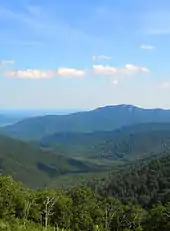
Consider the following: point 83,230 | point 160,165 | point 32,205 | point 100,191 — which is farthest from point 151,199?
point 32,205

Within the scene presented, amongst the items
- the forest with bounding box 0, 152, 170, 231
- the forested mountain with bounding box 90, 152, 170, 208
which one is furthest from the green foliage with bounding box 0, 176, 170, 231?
the forested mountain with bounding box 90, 152, 170, 208

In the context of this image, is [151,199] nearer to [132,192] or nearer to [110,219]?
[132,192]

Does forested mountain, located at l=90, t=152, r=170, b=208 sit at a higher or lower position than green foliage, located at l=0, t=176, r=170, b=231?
lower

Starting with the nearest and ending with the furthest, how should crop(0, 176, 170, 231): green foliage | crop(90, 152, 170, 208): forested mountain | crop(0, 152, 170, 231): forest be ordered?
crop(0, 152, 170, 231): forest < crop(0, 176, 170, 231): green foliage < crop(90, 152, 170, 208): forested mountain

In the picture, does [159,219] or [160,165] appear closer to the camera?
[159,219]

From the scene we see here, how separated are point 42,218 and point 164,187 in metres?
55.0

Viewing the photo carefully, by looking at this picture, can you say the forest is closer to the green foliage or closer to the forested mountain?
the green foliage

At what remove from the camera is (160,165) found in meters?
112

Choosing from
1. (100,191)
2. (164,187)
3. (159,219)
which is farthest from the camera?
(100,191)

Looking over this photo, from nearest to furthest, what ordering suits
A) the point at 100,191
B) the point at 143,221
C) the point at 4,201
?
the point at 4,201, the point at 143,221, the point at 100,191

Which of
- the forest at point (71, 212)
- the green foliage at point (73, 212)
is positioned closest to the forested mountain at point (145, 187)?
the forest at point (71, 212)

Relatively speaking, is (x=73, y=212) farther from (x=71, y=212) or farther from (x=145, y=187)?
(x=145, y=187)

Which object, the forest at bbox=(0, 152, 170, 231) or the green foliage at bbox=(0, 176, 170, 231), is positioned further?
the green foliage at bbox=(0, 176, 170, 231)

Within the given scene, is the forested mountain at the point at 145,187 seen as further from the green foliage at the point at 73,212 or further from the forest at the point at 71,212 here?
the green foliage at the point at 73,212
